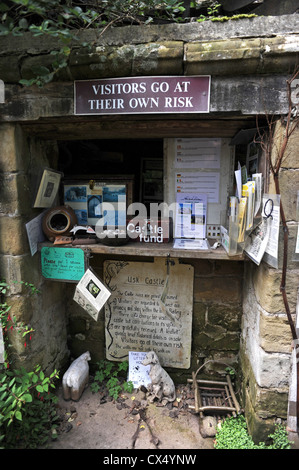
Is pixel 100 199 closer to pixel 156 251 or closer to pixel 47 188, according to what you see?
pixel 47 188

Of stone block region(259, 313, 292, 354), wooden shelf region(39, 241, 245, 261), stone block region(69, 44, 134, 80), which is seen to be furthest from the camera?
wooden shelf region(39, 241, 245, 261)

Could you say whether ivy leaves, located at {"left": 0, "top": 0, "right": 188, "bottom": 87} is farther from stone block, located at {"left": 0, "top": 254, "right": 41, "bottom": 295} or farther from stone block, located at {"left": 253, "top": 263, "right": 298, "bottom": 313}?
stone block, located at {"left": 253, "top": 263, "right": 298, "bottom": 313}

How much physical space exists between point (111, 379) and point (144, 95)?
2.34 m

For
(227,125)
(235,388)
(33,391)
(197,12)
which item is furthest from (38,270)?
(197,12)

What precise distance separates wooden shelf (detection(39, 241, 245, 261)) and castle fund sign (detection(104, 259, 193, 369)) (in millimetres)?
391

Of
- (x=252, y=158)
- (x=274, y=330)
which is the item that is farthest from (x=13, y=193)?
(x=274, y=330)

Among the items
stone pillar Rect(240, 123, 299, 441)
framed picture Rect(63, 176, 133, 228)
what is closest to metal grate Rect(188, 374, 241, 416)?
stone pillar Rect(240, 123, 299, 441)

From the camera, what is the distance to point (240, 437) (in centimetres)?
193

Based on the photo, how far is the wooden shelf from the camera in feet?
6.31

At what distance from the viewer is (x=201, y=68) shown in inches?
63.3

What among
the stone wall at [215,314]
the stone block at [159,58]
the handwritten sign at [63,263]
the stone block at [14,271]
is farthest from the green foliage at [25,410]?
the stone block at [159,58]

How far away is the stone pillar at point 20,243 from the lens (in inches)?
75.7

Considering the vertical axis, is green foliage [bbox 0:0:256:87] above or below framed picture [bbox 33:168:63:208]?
above

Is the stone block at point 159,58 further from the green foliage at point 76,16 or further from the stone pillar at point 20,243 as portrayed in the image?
the stone pillar at point 20,243
